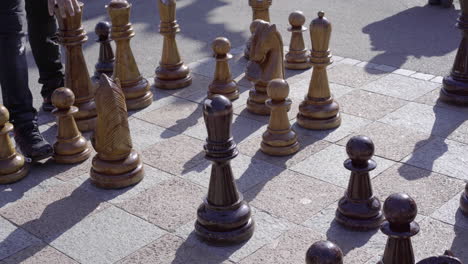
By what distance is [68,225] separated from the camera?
3547mm

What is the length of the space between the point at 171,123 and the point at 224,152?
67.5 inches

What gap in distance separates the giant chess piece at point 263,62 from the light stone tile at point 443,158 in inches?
43.4

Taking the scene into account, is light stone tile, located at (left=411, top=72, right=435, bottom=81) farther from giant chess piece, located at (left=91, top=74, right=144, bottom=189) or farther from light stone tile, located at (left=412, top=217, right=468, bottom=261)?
giant chess piece, located at (left=91, top=74, right=144, bottom=189)

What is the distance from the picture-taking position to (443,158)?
405cm

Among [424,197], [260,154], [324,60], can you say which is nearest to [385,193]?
[424,197]

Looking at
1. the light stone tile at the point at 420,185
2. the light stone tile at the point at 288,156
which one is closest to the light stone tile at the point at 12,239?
the light stone tile at the point at 288,156

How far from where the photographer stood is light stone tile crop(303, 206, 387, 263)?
3152 millimetres

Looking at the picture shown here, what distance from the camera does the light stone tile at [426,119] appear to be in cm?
449

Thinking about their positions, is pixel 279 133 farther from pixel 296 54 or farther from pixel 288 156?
pixel 296 54

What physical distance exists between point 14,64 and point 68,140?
60cm

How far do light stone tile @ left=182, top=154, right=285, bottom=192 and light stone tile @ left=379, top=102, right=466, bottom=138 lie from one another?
106 centimetres

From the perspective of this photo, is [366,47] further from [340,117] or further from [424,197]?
[424,197]

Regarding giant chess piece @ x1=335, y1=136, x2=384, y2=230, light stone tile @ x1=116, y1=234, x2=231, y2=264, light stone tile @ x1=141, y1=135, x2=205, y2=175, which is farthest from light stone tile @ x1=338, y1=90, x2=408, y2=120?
light stone tile @ x1=116, y1=234, x2=231, y2=264

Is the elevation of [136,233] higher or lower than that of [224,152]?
lower
